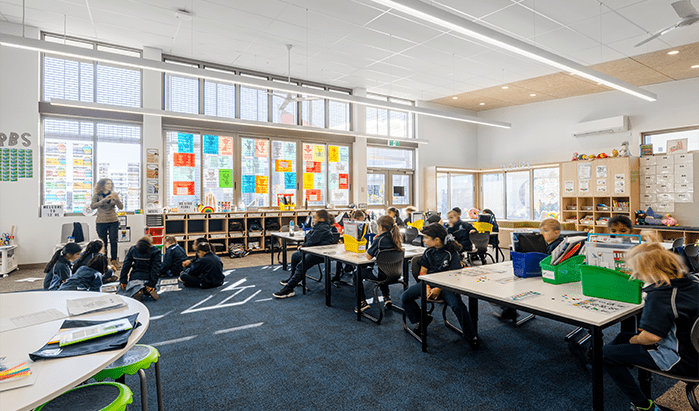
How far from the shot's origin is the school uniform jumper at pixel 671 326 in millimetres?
1817

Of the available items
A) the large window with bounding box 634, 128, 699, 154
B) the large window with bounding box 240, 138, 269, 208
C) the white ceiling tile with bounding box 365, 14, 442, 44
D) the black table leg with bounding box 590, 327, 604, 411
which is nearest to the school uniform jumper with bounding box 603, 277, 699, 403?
the black table leg with bounding box 590, 327, 604, 411

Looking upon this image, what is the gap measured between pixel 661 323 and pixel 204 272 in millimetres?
5044

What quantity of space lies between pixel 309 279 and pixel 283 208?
3.11 metres

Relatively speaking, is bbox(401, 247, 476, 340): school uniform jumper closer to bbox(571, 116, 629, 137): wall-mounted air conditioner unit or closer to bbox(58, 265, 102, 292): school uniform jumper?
bbox(58, 265, 102, 292): school uniform jumper

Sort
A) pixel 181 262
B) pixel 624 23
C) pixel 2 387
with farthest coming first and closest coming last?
pixel 181 262 → pixel 624 23 → pixel 2 387

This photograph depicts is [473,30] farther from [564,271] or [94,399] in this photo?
[94,399]

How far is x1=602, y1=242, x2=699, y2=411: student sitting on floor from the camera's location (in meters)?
1.82

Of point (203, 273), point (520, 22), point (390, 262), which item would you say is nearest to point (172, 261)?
point (203, 273)

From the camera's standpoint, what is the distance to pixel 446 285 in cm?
280

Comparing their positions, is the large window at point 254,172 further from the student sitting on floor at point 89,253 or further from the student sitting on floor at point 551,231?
the student sitting on floor at point 551,231

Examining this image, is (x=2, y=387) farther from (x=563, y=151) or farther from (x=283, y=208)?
(x=563, y=151)

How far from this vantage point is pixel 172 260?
223 inches

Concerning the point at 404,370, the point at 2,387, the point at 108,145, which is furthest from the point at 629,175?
the point at 108,145

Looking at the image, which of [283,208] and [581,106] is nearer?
[283,208]
